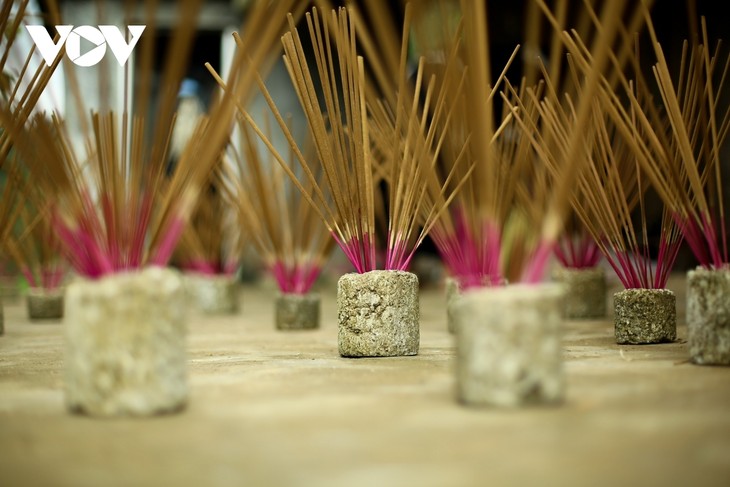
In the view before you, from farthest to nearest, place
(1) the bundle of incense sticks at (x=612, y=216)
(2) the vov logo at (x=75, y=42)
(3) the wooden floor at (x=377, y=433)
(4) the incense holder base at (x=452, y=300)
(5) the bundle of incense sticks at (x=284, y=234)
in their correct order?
(5) the bundle of incense sticks at (x=284, y=234) → (4) the incense holder base at (x=452, y=300) → (1) the bundle of incense sticks at (x=612, y=216) → (2) the vov logo at (x=75, y=42) → (3) the wooden floor at (x=377, y=433)

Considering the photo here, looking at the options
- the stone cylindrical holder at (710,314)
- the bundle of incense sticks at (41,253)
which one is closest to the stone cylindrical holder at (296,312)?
the bundle of incense sticks at (41,253)

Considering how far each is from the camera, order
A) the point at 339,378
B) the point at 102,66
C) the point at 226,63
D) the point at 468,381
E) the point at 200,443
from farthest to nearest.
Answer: the point at 226,63 → the point at 339,378 → the point at 102,66 → the point at 468,381 → the point at 200,443

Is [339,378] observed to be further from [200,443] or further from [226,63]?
[226,63]

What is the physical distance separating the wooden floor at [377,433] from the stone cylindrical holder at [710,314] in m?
0.05

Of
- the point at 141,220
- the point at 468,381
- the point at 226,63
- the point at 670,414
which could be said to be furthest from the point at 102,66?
the point at 226,63

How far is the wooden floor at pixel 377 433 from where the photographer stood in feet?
3.91

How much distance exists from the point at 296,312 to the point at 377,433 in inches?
82.1

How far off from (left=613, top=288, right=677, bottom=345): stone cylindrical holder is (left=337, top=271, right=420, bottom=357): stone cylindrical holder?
0.61m

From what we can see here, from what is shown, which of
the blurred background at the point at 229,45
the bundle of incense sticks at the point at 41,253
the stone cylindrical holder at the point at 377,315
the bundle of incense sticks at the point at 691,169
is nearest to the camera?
the bundle of incense sticks at the point at 691,169

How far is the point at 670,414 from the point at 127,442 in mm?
853

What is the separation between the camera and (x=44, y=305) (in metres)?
3.95

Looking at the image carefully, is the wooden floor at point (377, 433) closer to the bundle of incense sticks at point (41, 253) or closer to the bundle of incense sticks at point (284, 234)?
the bundle of incense sticks at point (284, 234)

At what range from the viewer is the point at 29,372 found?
215 cm

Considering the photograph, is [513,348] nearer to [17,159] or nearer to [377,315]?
[377,315]
